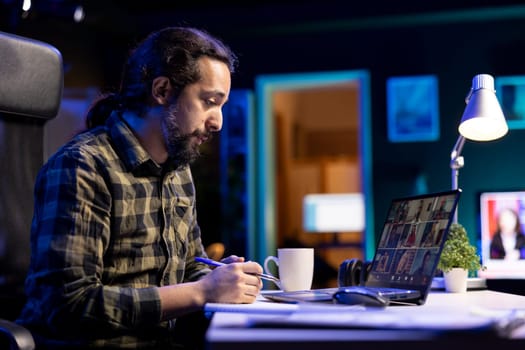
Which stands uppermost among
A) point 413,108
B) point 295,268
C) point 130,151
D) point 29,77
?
point 413,108

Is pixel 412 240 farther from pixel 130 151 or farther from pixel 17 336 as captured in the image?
pixel 17 336

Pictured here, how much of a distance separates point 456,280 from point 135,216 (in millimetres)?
901

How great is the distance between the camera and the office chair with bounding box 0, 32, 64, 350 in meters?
1.71

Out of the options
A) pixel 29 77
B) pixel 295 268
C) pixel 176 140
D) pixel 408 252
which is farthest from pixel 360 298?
pixel 29 77

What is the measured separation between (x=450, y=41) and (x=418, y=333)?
462cm

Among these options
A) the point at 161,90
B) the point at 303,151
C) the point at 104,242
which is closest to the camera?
the point at 104,242

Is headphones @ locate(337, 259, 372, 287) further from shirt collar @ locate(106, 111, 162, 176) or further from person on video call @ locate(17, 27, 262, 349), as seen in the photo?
shirt collar @ locate(106, 111, 162, 176)

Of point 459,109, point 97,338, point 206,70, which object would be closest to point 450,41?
point 459,109

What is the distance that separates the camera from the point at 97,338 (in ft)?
4.60

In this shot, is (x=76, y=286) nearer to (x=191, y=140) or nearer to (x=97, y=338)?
(x=97, y=338)

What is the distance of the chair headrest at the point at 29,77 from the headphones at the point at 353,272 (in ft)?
3.05

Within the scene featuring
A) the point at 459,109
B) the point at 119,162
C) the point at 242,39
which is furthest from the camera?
the point at 242,39

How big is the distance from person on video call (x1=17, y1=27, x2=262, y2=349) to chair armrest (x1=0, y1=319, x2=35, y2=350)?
1.9 inches

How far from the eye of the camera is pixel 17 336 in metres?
1.29
